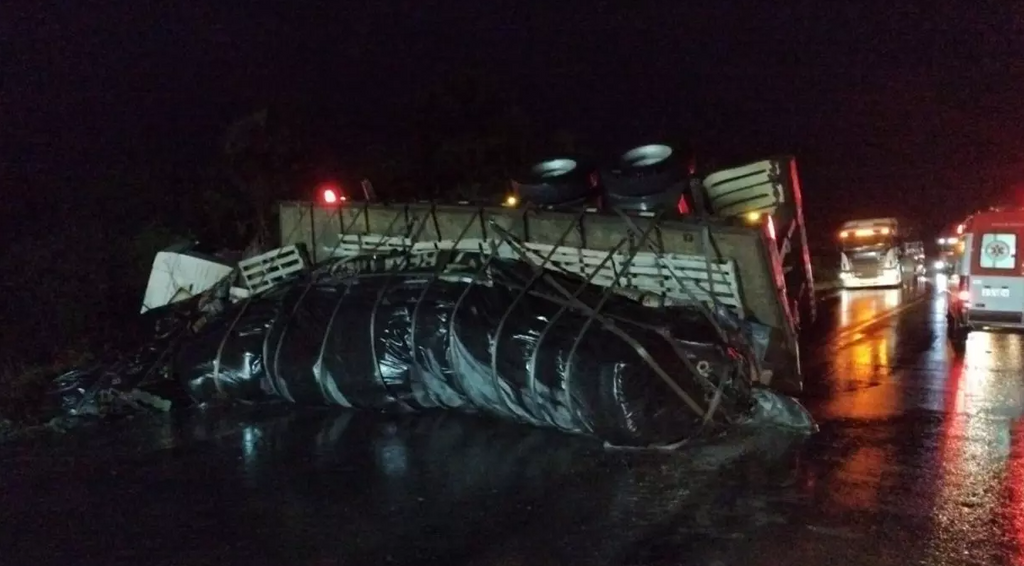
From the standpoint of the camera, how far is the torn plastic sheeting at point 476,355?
24.3 feet

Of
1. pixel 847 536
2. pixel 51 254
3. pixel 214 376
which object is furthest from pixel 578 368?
pixel 51 254

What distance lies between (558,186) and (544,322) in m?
2.85

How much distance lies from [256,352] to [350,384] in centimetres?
122

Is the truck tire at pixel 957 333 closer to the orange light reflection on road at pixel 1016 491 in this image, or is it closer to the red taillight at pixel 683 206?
the orange light reflection on road at pixel 1016 491

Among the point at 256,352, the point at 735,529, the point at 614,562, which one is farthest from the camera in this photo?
the point at 256,352

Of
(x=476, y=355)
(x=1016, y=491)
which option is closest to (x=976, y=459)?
(x=1016, y=491)

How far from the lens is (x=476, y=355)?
820cm

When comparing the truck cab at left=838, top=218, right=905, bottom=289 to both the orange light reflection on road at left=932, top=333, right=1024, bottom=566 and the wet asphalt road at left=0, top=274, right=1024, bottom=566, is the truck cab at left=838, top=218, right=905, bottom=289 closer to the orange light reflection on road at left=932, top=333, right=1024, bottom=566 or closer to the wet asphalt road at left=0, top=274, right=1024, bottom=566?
the orange light reflection on road at left=932, top=333, right=1024, bottom=566

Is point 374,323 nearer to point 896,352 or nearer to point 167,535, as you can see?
point 167,535

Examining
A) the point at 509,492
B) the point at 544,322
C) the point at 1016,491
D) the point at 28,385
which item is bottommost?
the point at 1016,491

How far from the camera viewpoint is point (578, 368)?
7480 mm

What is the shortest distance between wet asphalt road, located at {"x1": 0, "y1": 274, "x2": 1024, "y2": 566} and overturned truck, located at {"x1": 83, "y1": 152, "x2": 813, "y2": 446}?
33 cm

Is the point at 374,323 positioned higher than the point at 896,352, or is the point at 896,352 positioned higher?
the point at 374,323

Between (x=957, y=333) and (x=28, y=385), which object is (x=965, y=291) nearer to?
(x=957, y=333)
